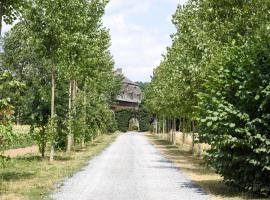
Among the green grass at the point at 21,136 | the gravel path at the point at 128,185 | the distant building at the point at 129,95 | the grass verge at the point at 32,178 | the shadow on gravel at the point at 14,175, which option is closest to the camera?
the gravel path at the point at 128,185

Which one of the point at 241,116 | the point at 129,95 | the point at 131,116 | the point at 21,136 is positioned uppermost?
the point at 129,95

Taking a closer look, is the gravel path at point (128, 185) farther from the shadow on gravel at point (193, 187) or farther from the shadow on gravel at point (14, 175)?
the shadow on gravel at point (14, 175)

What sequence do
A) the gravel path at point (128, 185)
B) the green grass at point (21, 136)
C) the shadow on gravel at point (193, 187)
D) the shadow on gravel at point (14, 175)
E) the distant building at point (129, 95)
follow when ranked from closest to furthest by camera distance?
1. the gravel path at point (128, 185)
2. the green grass at point (21, 136)
3. the shadow on gravel at point (193, 187)
4. the shadow on gravel at point (14, 175)
5. the distant building at point (129, 95)

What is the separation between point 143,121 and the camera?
4227 inches

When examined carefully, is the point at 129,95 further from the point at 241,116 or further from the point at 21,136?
the point at 241,116

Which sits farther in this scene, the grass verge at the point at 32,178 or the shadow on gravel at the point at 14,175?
the shadow on gravel at the point at 14,175

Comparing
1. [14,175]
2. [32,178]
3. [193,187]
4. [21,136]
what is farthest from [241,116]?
[14,175]

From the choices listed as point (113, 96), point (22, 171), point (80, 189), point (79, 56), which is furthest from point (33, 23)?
point (113, 96)

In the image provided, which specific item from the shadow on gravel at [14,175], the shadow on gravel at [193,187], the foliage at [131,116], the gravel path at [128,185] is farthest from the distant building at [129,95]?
the shadow on gravel at [193,187]

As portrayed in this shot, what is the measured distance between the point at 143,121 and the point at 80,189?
93.1 meters

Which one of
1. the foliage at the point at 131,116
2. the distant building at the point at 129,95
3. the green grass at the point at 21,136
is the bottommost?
the green grass at the point at 21,136

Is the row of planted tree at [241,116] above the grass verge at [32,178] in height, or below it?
above

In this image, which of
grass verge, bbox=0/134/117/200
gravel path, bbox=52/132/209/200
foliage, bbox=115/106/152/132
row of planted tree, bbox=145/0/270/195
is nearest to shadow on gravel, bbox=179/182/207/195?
gravel path, bbox=52/132/209/200

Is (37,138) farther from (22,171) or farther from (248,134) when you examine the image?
(248,134)
